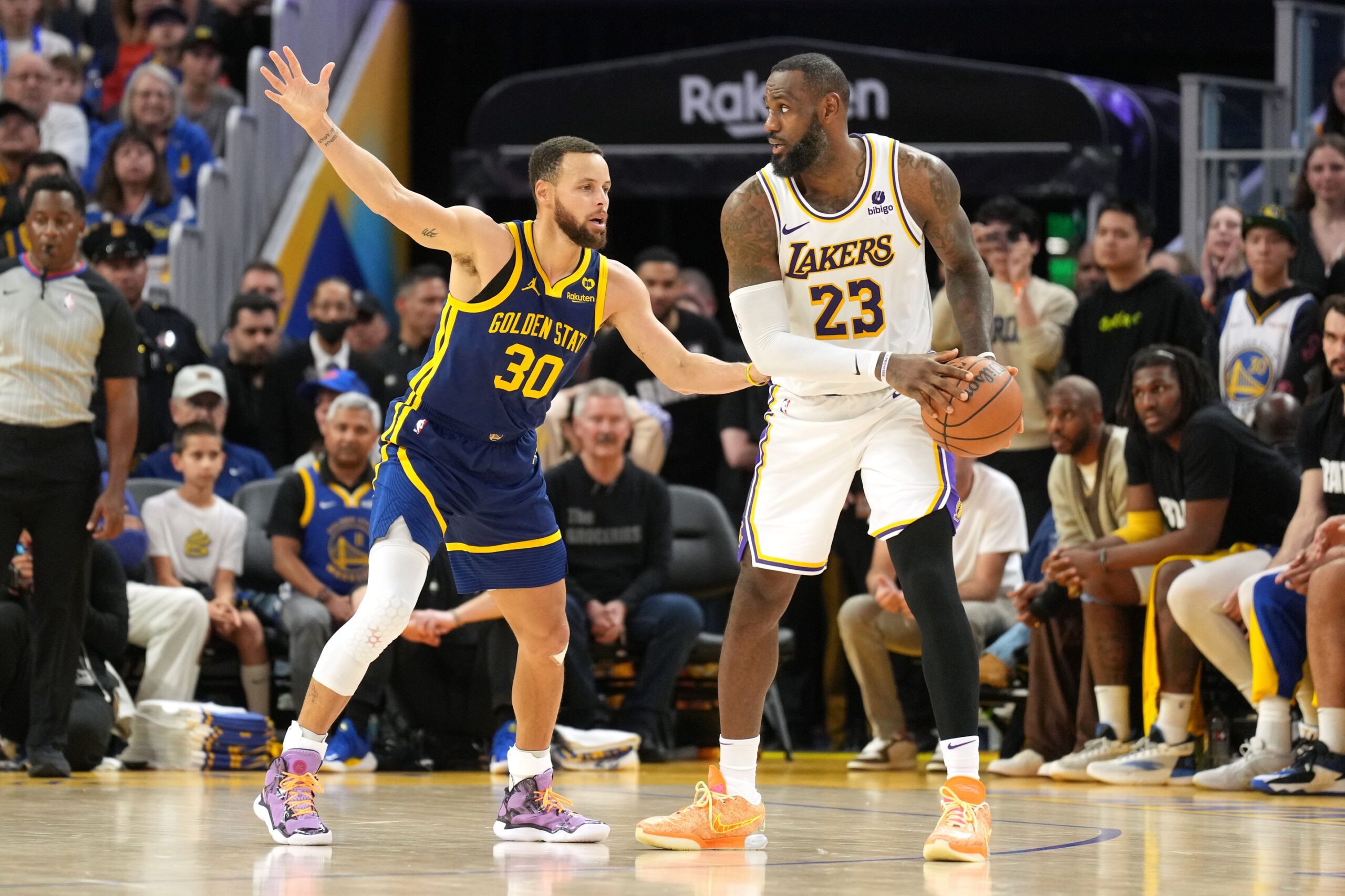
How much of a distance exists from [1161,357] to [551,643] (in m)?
3.68

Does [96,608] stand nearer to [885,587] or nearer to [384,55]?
[885,587]

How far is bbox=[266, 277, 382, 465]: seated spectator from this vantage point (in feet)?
34.4

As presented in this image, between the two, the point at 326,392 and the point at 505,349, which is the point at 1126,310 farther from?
the point at 505,349

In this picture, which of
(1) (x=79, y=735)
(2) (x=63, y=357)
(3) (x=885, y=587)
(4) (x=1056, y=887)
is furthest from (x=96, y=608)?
(4) (x=1056, y=887)

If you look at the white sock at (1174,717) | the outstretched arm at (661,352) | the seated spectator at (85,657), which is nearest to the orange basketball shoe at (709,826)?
the outstretched arm at (661,352)

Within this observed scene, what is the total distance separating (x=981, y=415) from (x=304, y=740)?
2.01 m

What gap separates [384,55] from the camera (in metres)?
15.3

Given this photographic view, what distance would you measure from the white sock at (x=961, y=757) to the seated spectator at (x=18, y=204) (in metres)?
6.40

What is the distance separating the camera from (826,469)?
5.23 metres

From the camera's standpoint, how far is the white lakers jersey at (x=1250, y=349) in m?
8.68

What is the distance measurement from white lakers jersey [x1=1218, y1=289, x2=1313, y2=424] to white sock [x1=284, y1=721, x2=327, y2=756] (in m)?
4.99

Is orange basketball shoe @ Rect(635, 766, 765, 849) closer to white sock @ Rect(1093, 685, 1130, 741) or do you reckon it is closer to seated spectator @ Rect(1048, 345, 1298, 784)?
seated spectator @ Rect(1048, 345, 1298, 784)

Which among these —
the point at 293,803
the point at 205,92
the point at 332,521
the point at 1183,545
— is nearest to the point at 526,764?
the point at 293,803

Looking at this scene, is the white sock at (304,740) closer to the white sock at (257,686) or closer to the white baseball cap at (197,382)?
the white sock at (257,686)
